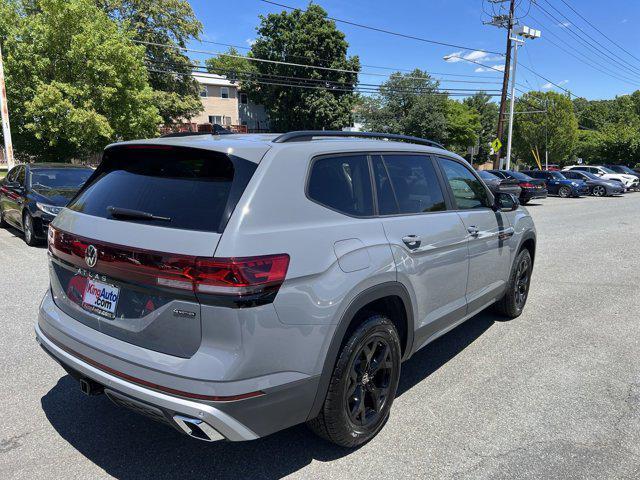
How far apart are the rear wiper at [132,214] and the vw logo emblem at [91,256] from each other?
8.2 inches

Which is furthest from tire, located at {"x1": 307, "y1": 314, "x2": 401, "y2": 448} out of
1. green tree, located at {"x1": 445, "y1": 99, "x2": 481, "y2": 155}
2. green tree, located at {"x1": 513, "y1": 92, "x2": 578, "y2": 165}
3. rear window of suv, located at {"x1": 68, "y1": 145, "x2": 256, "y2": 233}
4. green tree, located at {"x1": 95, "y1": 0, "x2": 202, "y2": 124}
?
green tree, located at {"x1": 513, "y1": 92, "x2": 578, "y2": 165}

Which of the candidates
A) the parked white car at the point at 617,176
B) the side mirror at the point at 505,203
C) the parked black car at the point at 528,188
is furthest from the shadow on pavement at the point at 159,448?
the parked white car at the point at 617,176

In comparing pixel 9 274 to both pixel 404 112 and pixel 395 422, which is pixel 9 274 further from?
pixel 404 112

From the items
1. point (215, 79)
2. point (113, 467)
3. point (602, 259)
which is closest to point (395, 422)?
point (113, 467)

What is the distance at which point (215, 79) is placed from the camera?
157ft

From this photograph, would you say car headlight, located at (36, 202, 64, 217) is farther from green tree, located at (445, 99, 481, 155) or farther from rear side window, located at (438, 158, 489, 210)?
green tree, located at (445, 99, 481, 155)

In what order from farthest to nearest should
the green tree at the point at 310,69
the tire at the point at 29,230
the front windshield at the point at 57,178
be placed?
1. the green tree at the point at 310,69
2. the front windshield at the point at 57,178
3. the tire at the point at 29,230

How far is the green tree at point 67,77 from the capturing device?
16.3 m

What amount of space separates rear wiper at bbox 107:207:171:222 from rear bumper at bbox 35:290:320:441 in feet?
2.36

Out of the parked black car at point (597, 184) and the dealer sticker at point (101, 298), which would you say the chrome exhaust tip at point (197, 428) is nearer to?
the dealer sticker at point (101, 298)

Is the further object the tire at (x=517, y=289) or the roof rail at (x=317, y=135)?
the tire at (x=517, y=289)

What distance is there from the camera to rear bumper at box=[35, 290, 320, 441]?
2.12 meters

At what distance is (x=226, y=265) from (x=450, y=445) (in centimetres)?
186

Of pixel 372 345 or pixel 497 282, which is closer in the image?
pixel 372 345
